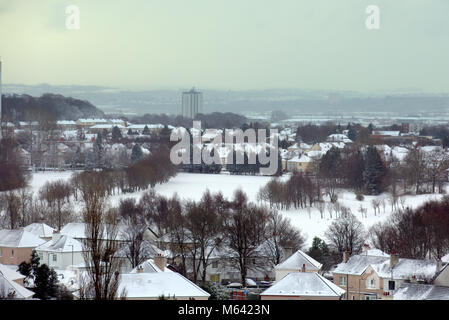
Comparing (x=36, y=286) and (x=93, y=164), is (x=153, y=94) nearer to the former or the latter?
(x=93, y=164)

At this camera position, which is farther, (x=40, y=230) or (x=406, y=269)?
(x=40, y=230)

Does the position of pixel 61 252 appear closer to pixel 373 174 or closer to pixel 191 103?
pixel 373 174

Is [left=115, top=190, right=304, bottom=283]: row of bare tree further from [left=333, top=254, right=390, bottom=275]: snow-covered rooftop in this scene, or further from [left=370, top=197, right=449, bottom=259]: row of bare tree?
[left=333, top=254, right=390, bottom=275]: snow-covered rooftop

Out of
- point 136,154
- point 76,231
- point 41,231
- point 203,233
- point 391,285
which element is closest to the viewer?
point 391,285

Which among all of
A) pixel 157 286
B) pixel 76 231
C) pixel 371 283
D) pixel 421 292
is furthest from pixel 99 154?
pixel 421 292

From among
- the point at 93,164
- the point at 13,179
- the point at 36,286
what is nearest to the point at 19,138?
the point at 93,164

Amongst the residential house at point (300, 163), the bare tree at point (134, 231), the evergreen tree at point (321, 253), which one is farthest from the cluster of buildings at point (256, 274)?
the residential house at point (300, 163)
